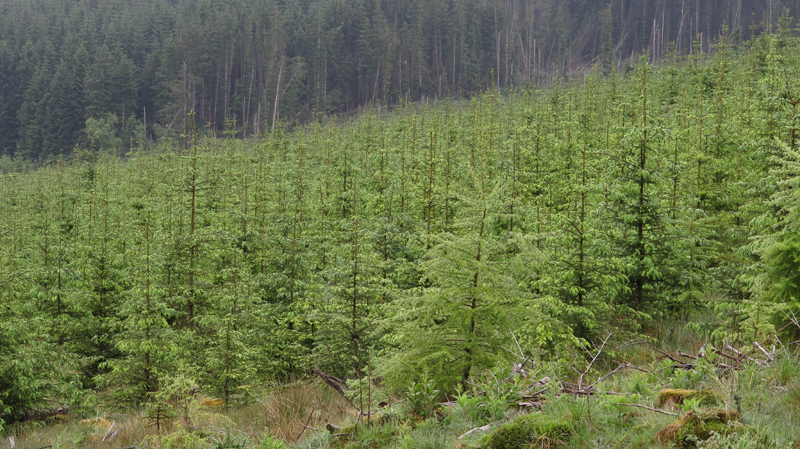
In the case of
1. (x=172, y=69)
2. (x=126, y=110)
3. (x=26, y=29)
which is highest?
(x=26, y=29)

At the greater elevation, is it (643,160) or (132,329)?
(643,160)

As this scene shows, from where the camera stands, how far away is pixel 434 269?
5.71m

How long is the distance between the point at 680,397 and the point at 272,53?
85561 millimetres

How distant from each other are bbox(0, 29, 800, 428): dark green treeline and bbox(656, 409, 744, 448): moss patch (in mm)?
2008

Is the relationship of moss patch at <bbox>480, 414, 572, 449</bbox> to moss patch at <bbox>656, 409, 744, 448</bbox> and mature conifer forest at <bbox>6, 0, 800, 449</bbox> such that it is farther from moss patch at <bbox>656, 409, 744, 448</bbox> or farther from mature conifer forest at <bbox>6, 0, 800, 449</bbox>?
moss patch at <bbox>656, 409, 744, 448</bbox>

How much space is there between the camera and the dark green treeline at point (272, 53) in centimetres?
7431

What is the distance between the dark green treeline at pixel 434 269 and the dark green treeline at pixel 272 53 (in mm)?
54482

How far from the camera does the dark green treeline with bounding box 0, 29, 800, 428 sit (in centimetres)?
576

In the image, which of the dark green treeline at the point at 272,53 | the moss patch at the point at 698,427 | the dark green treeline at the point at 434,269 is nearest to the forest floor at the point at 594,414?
the moss patch at the point at 698,427

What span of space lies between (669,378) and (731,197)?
9.20m

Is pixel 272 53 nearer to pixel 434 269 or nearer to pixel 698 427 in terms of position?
pixel 434 269

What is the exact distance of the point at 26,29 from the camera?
87.7 metres

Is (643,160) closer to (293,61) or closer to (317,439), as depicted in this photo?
(317,439)

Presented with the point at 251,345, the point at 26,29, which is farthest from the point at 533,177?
the point at 26,29
